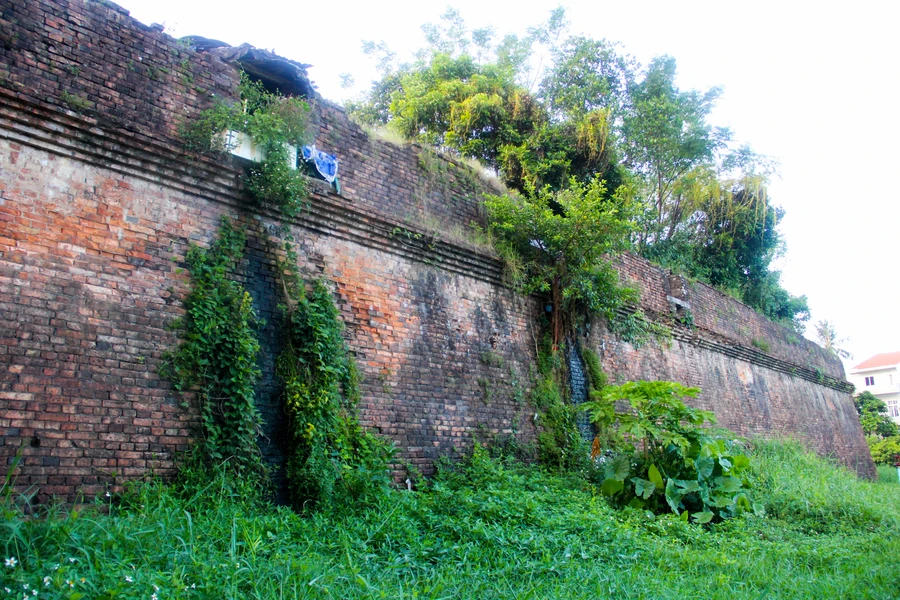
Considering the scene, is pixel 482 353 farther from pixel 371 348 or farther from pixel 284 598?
pixel 284 598

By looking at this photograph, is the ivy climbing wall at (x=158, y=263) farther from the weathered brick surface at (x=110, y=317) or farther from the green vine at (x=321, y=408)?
the green vine at (x=321, y=408)

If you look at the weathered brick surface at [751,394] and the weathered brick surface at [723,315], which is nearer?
the weathered brick surface at [751,394]

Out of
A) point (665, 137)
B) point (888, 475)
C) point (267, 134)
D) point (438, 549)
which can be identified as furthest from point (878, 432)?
point (267, 134)

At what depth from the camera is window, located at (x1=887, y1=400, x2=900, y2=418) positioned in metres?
46.5

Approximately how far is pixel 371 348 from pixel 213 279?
5.59ft

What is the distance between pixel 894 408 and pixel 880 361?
16.1ft

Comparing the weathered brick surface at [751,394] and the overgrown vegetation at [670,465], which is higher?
the weathered brick surface at [751,394]

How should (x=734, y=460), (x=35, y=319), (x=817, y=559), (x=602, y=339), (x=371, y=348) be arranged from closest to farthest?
(x=35, y=319) → (x=817, y=559) → (x=371, y=348) → (x=734, y=460) → (x=602, y=339)

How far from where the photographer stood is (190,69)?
218 inches

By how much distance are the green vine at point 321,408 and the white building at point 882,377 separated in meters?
52.1

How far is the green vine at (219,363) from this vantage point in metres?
4.92

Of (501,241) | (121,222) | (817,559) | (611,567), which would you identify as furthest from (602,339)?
(121,222)

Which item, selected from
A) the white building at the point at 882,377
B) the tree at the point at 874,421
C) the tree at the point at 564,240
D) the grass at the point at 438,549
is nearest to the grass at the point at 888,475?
the tree at the point at 874,421

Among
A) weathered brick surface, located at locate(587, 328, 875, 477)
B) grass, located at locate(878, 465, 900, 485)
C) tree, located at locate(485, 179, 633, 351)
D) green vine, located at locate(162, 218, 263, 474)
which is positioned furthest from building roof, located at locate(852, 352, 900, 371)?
green vine, located at locate(162, 218, 263, 474)
